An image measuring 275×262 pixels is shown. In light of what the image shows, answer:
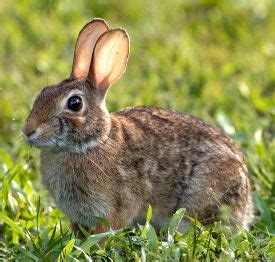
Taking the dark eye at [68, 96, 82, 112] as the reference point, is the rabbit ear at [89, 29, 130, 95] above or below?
above

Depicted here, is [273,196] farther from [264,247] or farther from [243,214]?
[264,247]

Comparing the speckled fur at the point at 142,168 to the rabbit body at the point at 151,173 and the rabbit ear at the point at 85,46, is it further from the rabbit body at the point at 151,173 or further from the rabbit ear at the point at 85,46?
the rabbit ear at the point at 85,46

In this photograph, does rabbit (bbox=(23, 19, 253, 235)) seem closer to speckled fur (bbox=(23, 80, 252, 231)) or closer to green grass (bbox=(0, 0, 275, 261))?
speckled fur (bbox=(23, 80, 252, 231))

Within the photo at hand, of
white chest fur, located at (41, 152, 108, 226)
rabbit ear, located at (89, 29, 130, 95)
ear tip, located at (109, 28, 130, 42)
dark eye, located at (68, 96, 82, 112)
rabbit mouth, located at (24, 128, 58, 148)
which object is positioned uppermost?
ear tip, located at (109, 28, 130, 42)

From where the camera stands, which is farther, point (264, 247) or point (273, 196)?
point (273, 196)

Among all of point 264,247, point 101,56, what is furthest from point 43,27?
point 264,247

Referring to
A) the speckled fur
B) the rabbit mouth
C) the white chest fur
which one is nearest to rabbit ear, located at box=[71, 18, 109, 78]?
the speckled fur
